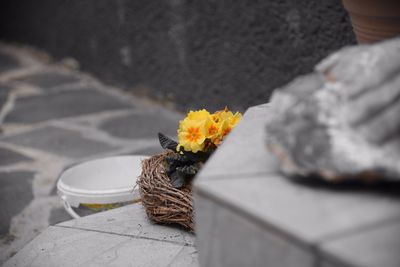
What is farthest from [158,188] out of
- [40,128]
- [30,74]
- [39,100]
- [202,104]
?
[30,74]

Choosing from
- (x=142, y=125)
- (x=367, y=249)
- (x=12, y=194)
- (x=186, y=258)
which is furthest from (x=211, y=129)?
(x=142, y=125)

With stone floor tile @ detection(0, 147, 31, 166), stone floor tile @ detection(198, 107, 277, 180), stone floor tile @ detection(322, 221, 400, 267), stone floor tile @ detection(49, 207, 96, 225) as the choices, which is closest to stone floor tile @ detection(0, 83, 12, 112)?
stone floor tile @ detection(0, 147, 31, 166)

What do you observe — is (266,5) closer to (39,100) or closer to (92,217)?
(92,217)

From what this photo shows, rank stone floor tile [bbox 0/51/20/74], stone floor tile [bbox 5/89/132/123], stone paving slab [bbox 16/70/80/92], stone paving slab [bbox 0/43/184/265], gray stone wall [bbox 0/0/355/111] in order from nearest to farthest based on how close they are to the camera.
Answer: stone paving slab [bbox 0/43/184/265] → gray stone wall [bbox 0/0/355/111] → stone floor tile [bbox 5/89/132/123] → stone paving slab [bbox 16/70/80/92] → stone floor tile [bbox 0/51/20/74]

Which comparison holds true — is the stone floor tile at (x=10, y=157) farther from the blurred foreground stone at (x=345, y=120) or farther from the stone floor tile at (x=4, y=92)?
the blurred foreground stone at (x=345, y=120)

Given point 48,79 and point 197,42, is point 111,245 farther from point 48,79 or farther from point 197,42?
point 48,79

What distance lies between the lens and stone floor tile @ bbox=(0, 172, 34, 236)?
2.89 metres

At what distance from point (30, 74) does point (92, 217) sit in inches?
141

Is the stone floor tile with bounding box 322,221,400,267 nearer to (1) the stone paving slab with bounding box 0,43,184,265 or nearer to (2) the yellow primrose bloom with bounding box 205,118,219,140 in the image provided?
(2) the yellow primrose bloom with bounding box 205,118,219,140

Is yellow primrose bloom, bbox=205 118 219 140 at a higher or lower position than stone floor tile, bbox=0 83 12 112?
higher

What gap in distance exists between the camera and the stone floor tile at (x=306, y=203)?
115 centimetres

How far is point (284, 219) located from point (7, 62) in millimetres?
5329

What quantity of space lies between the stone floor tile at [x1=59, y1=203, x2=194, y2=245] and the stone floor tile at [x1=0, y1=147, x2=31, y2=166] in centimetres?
145

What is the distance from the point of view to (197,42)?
3.96 metres
